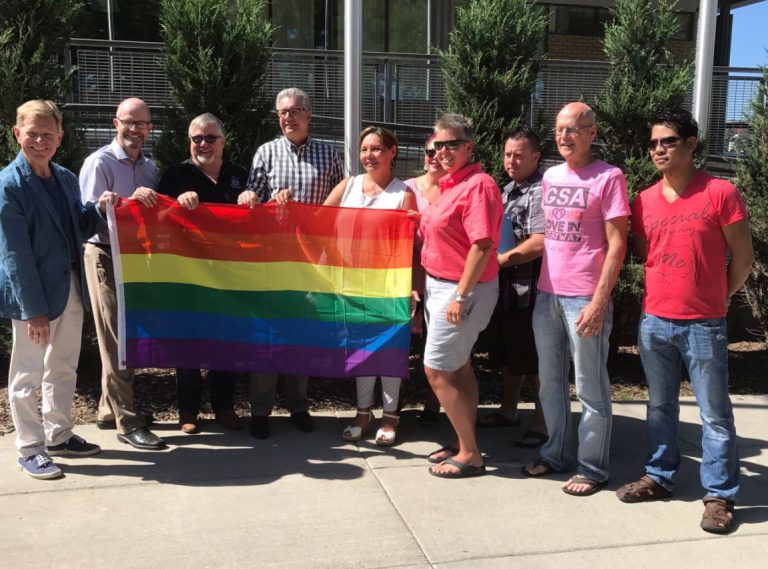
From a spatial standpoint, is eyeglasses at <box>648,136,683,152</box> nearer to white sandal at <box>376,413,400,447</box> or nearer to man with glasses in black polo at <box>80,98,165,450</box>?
white sandal at <box>376,413,400,447</box>

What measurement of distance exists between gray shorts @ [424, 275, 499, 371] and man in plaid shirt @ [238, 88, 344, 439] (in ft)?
4.13

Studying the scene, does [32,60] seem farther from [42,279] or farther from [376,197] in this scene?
[376,197]

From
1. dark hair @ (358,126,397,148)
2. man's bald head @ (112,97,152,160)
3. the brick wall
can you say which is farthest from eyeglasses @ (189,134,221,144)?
the brick wall

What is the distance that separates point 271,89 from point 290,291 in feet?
12.4

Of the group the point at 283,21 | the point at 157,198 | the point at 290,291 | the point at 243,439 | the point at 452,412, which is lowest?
the point at 243,439

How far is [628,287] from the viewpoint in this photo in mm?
6305

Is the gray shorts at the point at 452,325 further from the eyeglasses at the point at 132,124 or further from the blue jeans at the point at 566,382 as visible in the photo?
the eyeglasses at the point at 132,124

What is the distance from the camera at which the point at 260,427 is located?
4.97 m

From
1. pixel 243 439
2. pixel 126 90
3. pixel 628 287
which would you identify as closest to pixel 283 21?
pixel 126 90

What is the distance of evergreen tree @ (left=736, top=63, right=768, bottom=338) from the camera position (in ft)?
21.9

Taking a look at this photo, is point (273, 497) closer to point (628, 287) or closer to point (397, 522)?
point (397, 522)

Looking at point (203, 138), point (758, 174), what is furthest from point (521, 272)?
point (758, 174)

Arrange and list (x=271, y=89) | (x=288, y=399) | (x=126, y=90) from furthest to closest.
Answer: (x=126, y=90), (x=271, y=89), (x=288, y=399)

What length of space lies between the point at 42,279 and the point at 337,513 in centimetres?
206
